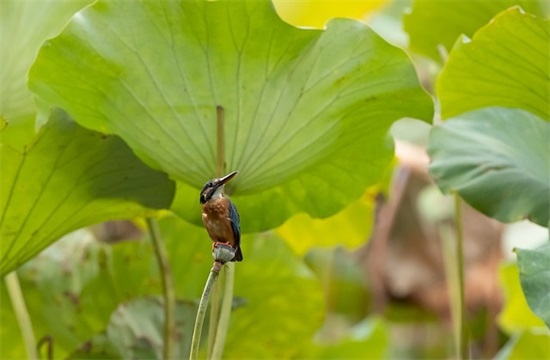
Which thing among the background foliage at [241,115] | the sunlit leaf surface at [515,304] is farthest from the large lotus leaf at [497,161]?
the sunlit leaf surface at [515,304]

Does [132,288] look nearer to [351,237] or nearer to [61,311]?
[61,311]

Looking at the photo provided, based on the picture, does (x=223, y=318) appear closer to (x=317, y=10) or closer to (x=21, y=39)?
(x=21, y=39)

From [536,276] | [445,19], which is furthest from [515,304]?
[536,276]

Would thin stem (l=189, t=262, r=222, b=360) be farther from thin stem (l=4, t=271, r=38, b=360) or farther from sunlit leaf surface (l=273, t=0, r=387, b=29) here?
sunlit leaf surface (l=273, t=0, r=387, b=29)

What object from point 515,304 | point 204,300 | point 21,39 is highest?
point 21,39

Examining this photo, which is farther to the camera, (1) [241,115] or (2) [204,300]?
(1) [241,115]

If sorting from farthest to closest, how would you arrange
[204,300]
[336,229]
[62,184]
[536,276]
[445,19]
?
[336,229], [445,19], [62,184], [536,276], [204,300]

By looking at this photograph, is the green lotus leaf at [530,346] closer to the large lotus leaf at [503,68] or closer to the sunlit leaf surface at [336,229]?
the sunlit leaf surface at [336,229]
